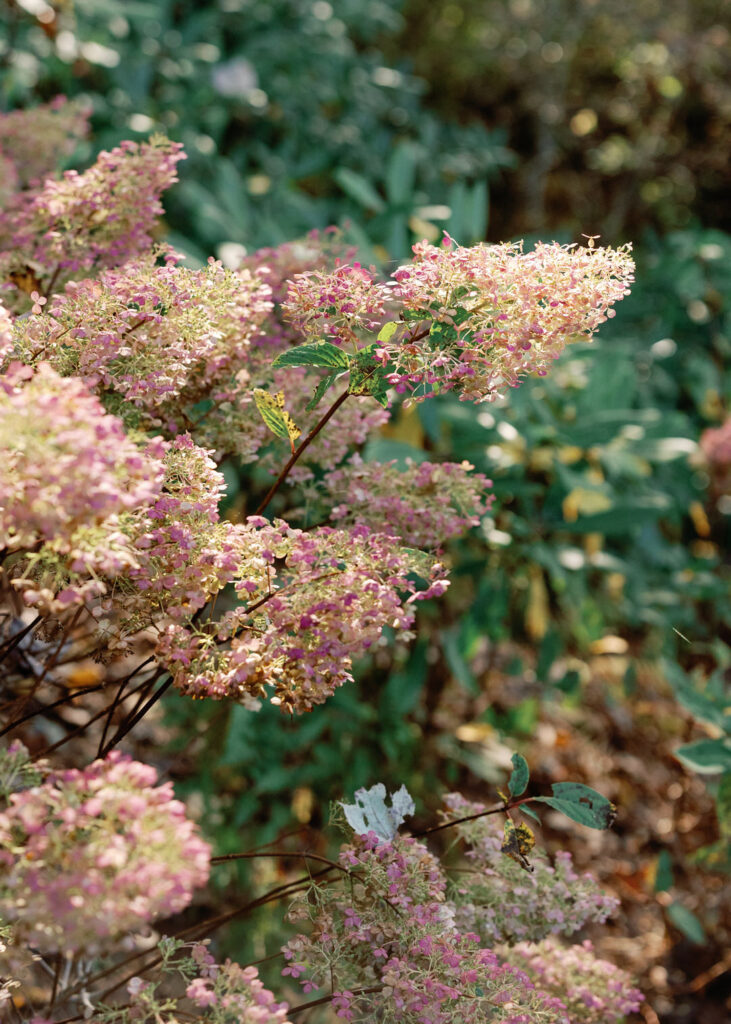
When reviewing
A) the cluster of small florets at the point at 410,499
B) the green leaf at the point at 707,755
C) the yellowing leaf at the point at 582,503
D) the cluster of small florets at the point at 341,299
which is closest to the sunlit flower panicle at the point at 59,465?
the cluster of small florets at the point at 341,299

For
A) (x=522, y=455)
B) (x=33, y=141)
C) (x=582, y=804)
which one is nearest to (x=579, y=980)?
(x=582, y=804)

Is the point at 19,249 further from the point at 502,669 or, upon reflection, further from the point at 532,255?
the point at 502,669

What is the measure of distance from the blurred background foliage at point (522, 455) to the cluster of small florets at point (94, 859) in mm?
839

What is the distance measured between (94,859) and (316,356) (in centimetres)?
39

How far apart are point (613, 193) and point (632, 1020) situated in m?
2.96

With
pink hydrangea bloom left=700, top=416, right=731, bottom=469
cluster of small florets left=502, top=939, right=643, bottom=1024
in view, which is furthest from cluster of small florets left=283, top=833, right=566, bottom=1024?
pink hydrangea bloom left=700, top=416, right=731, bottom=469

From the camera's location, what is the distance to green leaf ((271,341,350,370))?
0.68 meters

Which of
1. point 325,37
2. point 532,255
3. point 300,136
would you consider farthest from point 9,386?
point 325,37

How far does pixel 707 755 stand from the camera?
1263 mm

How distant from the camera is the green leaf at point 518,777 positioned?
0.75 metres

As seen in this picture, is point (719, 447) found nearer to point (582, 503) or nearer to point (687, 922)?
point (582, 503)

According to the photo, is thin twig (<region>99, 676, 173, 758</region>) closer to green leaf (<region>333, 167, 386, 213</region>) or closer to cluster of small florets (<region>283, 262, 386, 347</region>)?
cluster of small florets (<region>283, 262, 386, 347</region>)

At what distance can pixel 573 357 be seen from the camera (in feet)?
5.83

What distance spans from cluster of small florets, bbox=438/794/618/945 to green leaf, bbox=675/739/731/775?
43 centimetres
